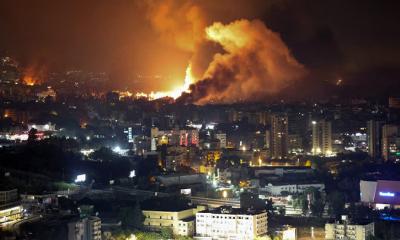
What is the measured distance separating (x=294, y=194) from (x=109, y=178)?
2.47 m

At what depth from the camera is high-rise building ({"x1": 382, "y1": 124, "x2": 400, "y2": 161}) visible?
17125 millimetres

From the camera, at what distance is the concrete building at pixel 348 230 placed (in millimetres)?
10336

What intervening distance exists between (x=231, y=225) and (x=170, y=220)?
70 cm

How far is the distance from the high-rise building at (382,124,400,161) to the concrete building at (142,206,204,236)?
706 cm

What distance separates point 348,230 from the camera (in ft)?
34.0

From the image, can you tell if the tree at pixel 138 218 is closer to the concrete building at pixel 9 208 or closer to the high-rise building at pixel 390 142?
the concrete building at pixel 9 208

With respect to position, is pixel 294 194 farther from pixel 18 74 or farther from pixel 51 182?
pixel 18 74

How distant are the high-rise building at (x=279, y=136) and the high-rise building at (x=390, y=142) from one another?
1.71 meters

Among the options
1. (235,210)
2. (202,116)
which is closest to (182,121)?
(202,116)

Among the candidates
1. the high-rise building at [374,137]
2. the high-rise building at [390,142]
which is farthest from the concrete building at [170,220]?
the high-rise building at [374,137]

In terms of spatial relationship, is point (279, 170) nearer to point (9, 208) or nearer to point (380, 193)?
point (380, 193)

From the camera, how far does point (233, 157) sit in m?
16.1

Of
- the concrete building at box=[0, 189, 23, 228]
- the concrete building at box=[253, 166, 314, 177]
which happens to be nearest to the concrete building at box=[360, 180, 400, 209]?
the concrete building at box=[253, 166, 314, 177]

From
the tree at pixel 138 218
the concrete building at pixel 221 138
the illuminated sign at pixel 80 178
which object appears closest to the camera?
the tree at pixel 138 218
